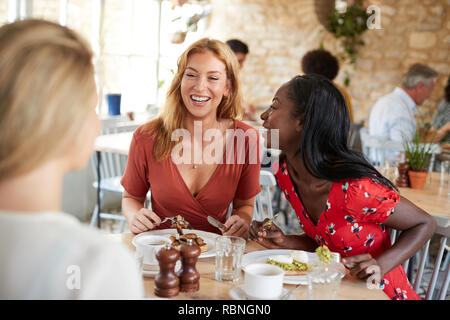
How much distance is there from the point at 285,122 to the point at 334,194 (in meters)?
0.31

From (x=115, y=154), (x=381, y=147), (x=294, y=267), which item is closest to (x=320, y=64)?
(x=381, y=147)

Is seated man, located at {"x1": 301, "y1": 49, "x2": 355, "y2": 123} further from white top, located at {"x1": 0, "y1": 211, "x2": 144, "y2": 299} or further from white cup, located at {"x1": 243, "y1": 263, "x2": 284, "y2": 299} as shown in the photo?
white top, located at {"x1": 0, "y1": 211, "x2": 144, "y2": 299}

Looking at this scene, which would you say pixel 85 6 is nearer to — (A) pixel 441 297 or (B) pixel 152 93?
(B) pixel 152 93

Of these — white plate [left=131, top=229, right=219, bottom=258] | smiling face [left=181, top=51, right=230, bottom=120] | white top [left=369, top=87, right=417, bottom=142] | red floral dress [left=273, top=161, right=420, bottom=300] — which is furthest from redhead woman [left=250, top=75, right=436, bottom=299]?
white top [left=369, top=87, right=417, bottom=142]

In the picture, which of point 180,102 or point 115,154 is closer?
point 180,102

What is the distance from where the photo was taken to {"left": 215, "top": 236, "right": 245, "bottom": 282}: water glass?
127cm

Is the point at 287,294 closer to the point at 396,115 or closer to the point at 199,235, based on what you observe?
the point at 199,235

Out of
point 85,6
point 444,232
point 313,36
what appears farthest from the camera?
point 313,36

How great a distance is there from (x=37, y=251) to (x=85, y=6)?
434 centimetres

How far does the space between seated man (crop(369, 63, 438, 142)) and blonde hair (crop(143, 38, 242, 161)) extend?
2.60 metres

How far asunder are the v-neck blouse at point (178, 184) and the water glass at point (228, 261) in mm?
573

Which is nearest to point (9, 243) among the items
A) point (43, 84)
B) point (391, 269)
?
point (43, 84)

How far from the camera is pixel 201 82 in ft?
6.50
